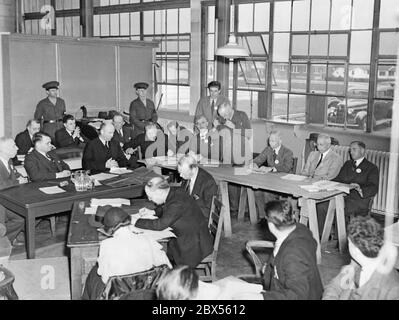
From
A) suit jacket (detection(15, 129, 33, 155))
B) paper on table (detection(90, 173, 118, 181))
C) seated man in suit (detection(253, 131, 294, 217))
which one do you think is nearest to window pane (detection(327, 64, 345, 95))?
seated man in suit (detection(253, 131, 294, 217))

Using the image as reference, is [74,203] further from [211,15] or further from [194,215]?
[211,15]

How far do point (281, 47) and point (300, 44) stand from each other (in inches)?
15.4

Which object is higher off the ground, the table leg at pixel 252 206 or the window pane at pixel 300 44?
the window pane at pixel 300 44

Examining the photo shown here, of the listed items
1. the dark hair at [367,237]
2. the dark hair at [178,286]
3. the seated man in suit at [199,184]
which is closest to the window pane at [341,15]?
the seated man in suit at [199,184]

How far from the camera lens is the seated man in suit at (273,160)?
6754 mm

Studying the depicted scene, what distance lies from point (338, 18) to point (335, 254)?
11.9ft

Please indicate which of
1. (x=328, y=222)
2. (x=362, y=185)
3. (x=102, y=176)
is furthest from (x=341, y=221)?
(x=102, y=176)

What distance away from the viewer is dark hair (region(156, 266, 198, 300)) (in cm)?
260

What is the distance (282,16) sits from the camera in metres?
8.46

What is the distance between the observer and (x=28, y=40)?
9625 mm

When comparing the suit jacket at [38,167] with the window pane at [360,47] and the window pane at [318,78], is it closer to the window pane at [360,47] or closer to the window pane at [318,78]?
the window pane at [318,78]
